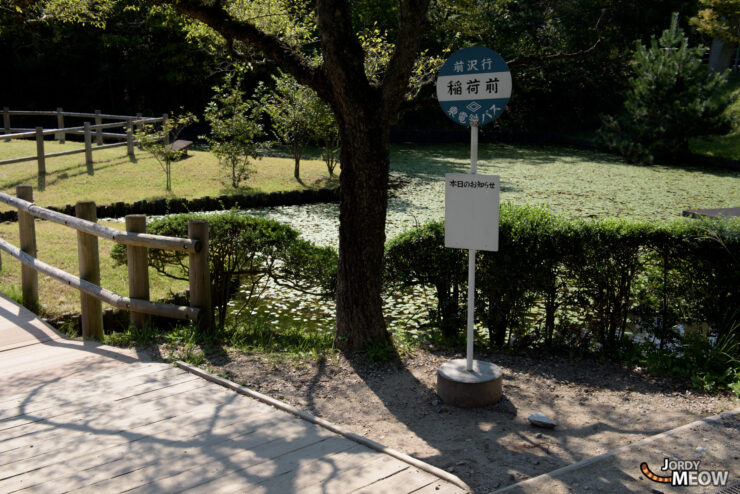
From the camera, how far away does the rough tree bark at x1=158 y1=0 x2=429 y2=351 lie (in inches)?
178

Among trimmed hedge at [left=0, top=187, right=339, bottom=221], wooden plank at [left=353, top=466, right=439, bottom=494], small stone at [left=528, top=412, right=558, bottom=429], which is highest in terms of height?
trimmed hedge at [left=0, top=187, right=339, bottom=221]

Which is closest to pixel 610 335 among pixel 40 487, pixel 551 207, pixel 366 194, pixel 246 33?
pixel 366 194

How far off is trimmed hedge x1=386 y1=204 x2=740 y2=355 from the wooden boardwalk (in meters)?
2.21

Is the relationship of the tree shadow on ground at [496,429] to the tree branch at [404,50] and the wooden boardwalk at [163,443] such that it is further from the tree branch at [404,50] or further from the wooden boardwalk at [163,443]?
the tree branch at [404,50]

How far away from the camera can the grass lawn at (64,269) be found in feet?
20.9

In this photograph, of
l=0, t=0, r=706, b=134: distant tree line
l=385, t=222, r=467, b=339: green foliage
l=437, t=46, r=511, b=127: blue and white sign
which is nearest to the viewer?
l=437, t=46, r=511, b=127: blue and white sign

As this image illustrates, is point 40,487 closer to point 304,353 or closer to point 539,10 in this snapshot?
point 304,353

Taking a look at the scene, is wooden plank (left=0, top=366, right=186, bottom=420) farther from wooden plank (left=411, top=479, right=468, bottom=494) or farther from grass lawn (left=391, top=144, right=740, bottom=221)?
grass lawn (left=391, top=144, right=740, bottom=221)

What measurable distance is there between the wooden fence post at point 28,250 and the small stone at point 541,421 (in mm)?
4451

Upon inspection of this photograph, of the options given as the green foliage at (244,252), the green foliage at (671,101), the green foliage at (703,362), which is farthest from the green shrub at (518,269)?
the green foliage at (671,101)

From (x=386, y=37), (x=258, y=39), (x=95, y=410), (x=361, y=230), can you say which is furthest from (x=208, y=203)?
(x=386, y=37)

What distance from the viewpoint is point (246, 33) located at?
4746 mm

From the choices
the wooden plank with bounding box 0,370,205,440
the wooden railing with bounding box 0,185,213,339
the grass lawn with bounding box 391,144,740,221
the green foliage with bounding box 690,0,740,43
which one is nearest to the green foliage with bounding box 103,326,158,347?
the wooden railing with bounding box 0,185,213,339

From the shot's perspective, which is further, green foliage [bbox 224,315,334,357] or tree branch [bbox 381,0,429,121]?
green foliage [bbox 224,315,334,357]
